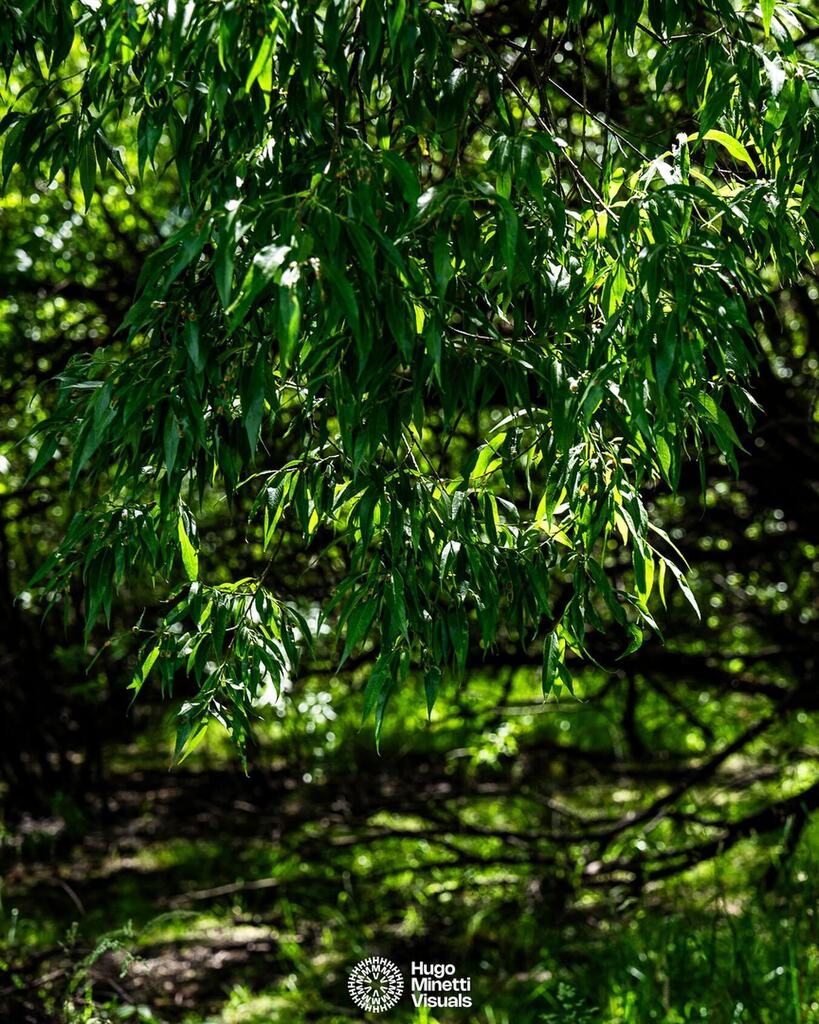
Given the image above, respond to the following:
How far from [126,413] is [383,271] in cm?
47

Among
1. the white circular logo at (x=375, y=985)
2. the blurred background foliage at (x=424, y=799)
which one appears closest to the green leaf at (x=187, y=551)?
the blurred background foliage at (x=424, y=799)

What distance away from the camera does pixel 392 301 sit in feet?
5.12

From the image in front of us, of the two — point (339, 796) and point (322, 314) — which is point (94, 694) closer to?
point (339, 796)

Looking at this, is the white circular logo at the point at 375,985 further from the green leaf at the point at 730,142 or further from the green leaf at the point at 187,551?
the green leaf at the point at 730,142

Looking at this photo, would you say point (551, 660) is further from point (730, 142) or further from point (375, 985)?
point (375, 985)

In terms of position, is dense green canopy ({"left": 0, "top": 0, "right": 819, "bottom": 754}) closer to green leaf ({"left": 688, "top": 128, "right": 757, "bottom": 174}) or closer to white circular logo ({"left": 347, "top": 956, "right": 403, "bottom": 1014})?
green leaf ({"left": 688, "top": 128, "right": 757, "bottom": 174})

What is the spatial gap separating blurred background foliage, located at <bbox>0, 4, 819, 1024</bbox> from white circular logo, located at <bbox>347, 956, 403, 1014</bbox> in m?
0.10

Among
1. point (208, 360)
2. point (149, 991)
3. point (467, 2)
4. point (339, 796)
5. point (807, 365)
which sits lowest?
point (149, 991)

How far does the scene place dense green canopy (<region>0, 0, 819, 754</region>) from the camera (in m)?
1.58

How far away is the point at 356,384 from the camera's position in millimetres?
1624

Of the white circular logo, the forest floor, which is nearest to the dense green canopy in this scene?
the forest floor

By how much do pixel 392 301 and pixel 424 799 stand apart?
13.4ft

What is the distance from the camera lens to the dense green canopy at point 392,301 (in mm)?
1583

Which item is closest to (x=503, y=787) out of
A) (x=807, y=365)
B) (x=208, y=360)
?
(x=807, y=365)
